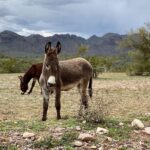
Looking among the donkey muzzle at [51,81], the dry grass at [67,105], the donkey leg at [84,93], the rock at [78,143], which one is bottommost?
the dry grass at [67,105]

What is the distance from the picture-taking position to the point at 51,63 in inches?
424

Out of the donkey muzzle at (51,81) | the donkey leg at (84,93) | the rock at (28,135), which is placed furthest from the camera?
the donkey leg at (84,93)

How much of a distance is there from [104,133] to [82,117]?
108cm

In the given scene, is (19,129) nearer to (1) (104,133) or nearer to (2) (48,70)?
(1) (104,133)

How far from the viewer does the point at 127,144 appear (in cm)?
770

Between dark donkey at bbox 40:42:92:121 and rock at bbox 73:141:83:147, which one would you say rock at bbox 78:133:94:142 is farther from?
dark donkey at bbox 40:42:92:121

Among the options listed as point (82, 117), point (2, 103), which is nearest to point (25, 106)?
point (2, 103)

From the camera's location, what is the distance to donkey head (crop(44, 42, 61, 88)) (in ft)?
34.9

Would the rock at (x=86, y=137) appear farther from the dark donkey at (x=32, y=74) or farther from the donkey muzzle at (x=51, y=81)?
the dark donkey at (x=32, y=74)

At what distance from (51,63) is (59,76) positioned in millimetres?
580

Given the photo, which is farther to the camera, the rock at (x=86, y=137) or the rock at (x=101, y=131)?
the rock at (x=101, y=131)

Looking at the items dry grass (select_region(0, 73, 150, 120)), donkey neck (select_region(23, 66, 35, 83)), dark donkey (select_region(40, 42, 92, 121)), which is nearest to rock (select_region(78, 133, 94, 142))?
dark donkey (select_region(40, 42, 92, 121))

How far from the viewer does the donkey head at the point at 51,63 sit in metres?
10.6

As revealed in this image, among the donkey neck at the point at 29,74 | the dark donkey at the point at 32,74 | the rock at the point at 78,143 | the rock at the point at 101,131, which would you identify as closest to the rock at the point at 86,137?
the rock at the point at 78,143
